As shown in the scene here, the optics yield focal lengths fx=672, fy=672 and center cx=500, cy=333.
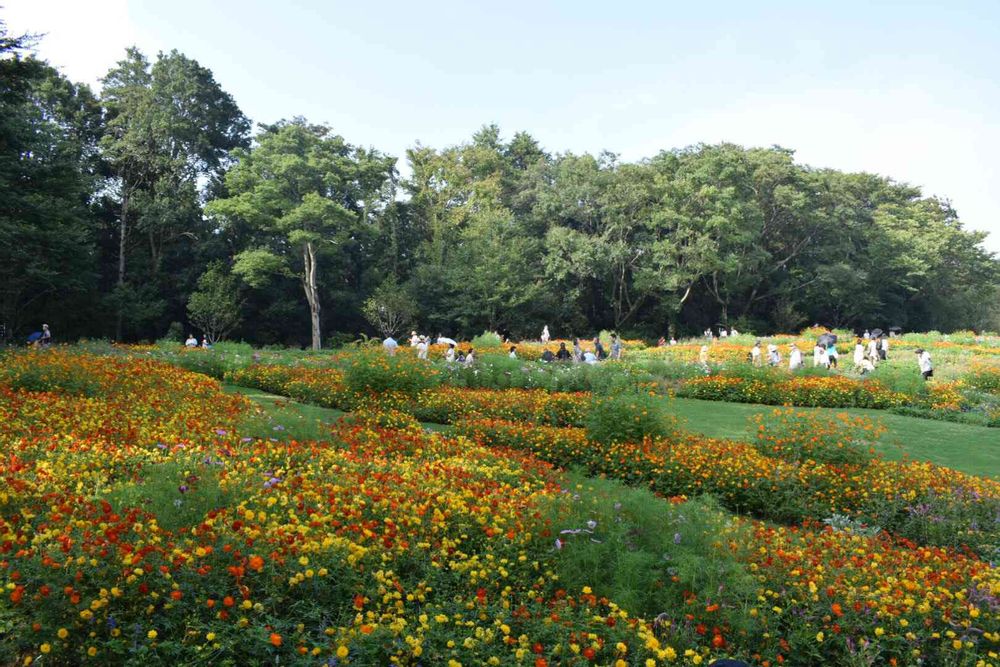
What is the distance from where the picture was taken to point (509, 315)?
120 feet

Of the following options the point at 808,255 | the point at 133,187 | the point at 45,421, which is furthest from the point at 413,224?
the point at 45,421

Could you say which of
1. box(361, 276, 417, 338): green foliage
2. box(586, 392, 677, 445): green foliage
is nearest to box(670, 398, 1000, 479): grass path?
box(586, 392, 677, 445): green foliage

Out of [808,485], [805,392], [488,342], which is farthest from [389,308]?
[808,485]

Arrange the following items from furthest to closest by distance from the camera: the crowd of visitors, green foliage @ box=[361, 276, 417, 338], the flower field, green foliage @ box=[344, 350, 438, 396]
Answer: green foliage @ box=[361, 276, 417, 338]
the crowd of visitors
green foliage @ box=[344, 350, 438, 396]
the flower field

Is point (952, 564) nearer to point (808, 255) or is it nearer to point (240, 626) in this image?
point (240, 626)

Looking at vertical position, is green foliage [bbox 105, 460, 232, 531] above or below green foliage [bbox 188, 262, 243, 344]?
below

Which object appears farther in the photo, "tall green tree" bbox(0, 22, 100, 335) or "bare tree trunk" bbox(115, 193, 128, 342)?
"bare tree trunk" bbox(115, 193, 128, 342)

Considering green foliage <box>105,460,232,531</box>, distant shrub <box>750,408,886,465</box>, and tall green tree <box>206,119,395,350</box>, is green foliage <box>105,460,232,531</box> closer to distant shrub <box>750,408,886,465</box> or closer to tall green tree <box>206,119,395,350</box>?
distant shrub <box>750,408,886,465</box>

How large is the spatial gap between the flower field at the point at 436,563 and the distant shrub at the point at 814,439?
71cm

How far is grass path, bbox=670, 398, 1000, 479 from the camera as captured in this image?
958 centimetres

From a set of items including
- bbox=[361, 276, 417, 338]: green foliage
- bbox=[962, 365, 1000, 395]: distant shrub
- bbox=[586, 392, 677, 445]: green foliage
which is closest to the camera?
bbox=[586, 392, 677, 445]: green foliage

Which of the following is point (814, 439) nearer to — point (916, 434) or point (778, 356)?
point (916, 434)

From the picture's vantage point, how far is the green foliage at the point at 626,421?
850cm

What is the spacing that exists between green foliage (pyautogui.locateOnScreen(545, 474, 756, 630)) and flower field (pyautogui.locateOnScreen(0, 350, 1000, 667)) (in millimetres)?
16
